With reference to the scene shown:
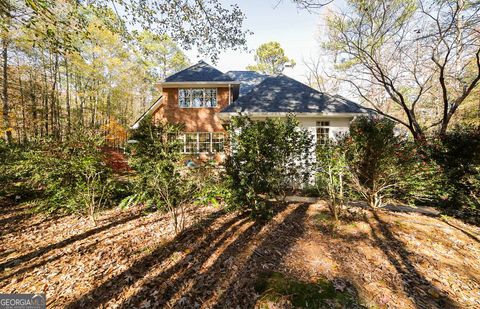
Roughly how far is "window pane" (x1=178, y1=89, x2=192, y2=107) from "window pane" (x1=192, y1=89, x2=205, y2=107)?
0.29 m

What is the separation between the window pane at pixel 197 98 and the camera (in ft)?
46.9

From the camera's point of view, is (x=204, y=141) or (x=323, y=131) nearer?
(x=323, y=131)

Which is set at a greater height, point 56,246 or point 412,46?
point 412,46

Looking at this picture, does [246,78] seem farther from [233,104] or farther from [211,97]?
[233,104]

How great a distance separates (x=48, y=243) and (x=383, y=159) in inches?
323

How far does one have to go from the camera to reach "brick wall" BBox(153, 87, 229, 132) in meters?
14.2

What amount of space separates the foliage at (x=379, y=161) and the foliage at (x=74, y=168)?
6697 millimetres

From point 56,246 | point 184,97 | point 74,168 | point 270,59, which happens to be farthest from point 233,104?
point 270,59

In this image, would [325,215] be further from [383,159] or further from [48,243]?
[48,243]

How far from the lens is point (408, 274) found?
3.04m

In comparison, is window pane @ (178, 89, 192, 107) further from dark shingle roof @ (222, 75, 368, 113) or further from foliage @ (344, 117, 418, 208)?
foliage @ (344, 117, 418, 208)

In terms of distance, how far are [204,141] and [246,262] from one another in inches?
466

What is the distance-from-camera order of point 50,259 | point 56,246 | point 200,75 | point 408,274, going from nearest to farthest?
point 408,274 → point 50,259 → point 56,246 → point 200,75

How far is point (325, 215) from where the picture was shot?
17.1 ft
